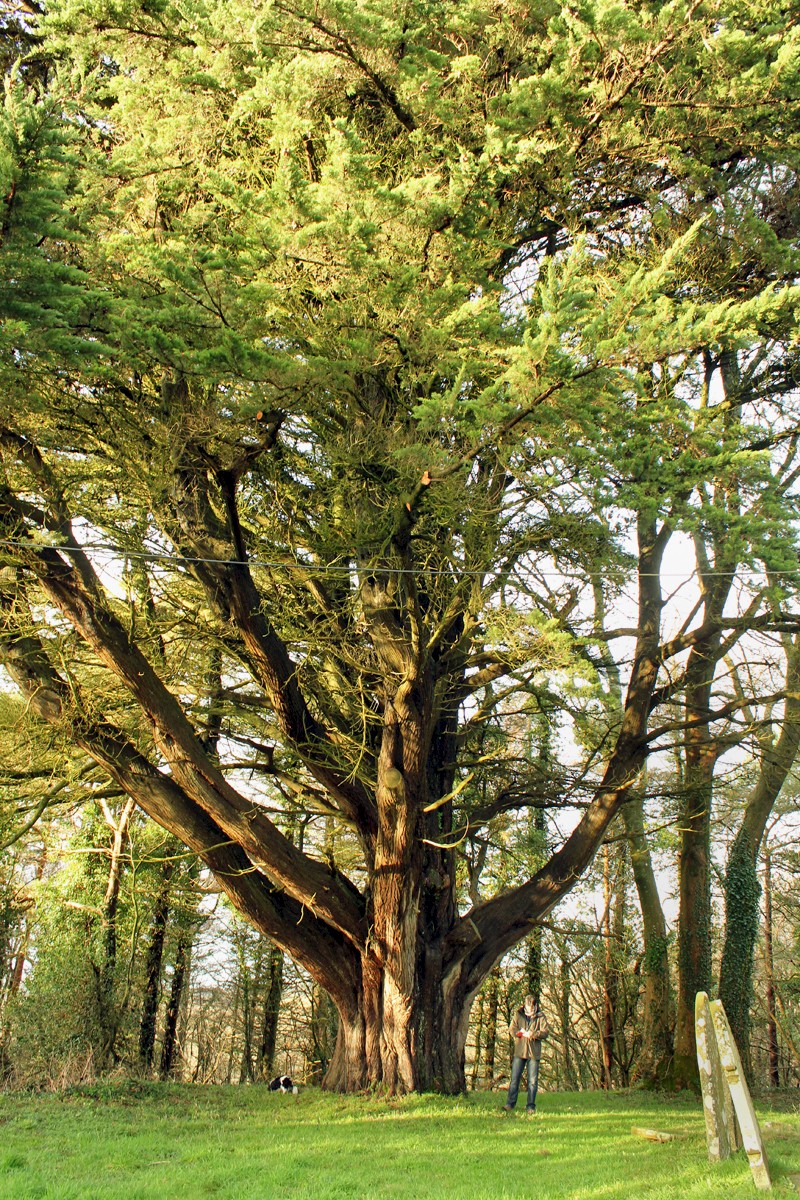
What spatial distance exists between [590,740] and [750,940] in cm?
511

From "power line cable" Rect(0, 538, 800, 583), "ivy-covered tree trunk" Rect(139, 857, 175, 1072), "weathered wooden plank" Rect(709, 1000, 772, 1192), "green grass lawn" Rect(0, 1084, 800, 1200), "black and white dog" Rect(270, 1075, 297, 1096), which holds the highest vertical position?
"power line cable" Rect(0, 538, 800, 583)

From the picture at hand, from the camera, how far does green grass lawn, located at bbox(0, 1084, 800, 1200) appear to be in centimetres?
568

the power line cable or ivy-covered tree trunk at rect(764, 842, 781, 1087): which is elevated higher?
the power line cable

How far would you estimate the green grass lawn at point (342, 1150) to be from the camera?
223 inches

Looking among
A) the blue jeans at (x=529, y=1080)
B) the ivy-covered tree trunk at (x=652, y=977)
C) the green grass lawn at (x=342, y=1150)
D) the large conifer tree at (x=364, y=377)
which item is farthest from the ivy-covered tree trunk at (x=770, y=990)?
the large conifer tree at (x=364, y=377)

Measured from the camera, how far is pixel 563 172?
7.91 m

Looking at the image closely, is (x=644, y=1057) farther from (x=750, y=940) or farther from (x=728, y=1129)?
(x=728, y=1129)

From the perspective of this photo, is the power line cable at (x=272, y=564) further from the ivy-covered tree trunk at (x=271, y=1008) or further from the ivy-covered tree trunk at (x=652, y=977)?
the ivy-covered tree trunk at (x=271, y=1008)

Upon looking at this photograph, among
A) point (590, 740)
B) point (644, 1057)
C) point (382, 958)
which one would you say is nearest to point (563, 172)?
point (590, 740)

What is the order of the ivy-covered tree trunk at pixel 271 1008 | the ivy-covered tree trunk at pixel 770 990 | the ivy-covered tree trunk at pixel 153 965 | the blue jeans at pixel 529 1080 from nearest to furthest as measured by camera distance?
the blue jeans at pixel 529 1080 → the ivy-covered tree trunk at pixel 153 965 → the ivy-covered tree trunk at pixel 271 1008 → the ivy-covered tree trunk at pixel 770 990

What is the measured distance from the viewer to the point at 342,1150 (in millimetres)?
7238

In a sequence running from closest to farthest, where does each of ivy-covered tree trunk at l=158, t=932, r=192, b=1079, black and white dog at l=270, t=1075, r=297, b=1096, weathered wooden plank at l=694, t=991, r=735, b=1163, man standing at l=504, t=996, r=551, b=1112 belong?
weathered wooden plank at l=694, t=991, r=735, b=1163 → man standing at l=504, t=996, r=551, b=1112 → black and white dog at l=270, t=1075, r=297, b=1096 → ivy-covered tree trunk at l=158, t=932, r=192, b=1079

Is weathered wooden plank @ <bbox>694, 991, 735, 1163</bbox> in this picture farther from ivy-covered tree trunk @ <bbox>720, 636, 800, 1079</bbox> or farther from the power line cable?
ivy-covered tree trunk @ <bbox>720, 636, 800, 1079</bbox>

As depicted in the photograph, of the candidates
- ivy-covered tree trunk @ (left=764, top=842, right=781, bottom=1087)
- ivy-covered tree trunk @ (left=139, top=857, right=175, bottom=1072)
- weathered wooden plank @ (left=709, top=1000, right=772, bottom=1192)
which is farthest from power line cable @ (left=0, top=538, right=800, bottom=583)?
ivy-covered tree trunk @ (left=764, top=842, right=781, bottom=1087)
